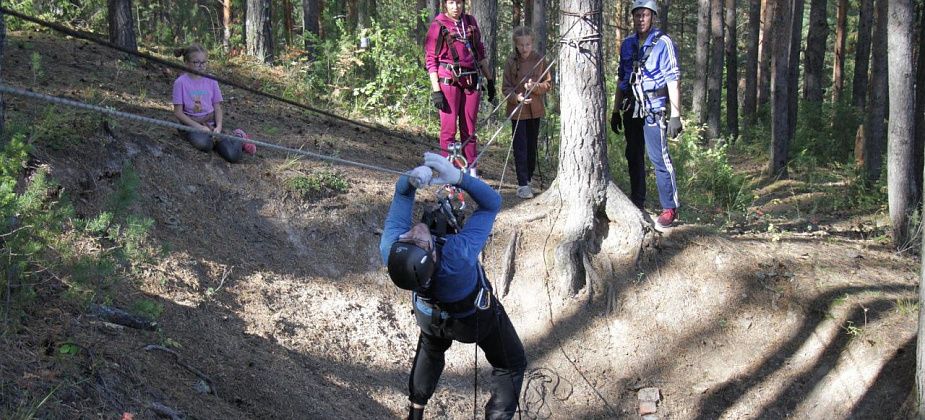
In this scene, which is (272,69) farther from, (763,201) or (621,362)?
(763,201)

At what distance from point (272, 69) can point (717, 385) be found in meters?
8.26

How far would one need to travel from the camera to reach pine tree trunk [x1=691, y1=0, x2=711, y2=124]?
21.2m

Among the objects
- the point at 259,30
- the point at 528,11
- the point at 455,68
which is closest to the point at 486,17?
the point at 259,30

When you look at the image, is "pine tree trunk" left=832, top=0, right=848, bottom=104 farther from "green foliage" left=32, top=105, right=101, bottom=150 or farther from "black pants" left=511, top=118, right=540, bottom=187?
"green foliage" left=32, top=105, right=101, bottom=150

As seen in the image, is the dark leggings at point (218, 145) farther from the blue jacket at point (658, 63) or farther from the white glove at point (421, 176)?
the blue jacket at point (658, 63)

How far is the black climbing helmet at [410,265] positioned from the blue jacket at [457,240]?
0.29 metres

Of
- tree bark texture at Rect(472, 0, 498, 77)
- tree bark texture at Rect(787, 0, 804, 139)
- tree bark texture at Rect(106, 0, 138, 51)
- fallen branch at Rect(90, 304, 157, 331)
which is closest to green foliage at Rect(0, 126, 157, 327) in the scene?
fallen branch at Rect(90, 304, 157, 331)

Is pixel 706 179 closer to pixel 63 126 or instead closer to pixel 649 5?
pixel 649 5

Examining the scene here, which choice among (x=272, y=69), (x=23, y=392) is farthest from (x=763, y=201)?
(x=23, y=392)

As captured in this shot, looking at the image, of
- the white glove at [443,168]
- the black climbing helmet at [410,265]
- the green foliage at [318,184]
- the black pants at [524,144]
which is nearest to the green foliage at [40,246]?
the black climbing helmet at [410,265]

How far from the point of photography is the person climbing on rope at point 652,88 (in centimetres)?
770

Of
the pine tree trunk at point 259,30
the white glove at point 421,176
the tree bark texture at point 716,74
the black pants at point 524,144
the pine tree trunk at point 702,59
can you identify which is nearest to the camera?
the white glove at point 421,176

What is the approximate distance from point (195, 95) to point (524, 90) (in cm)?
344

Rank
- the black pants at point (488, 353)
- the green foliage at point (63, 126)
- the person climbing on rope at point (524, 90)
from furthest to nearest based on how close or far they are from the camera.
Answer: the person climbing on rope at point (524, 90) → the green foliage at point (63, 126) → the black pants at point (488, 353)
